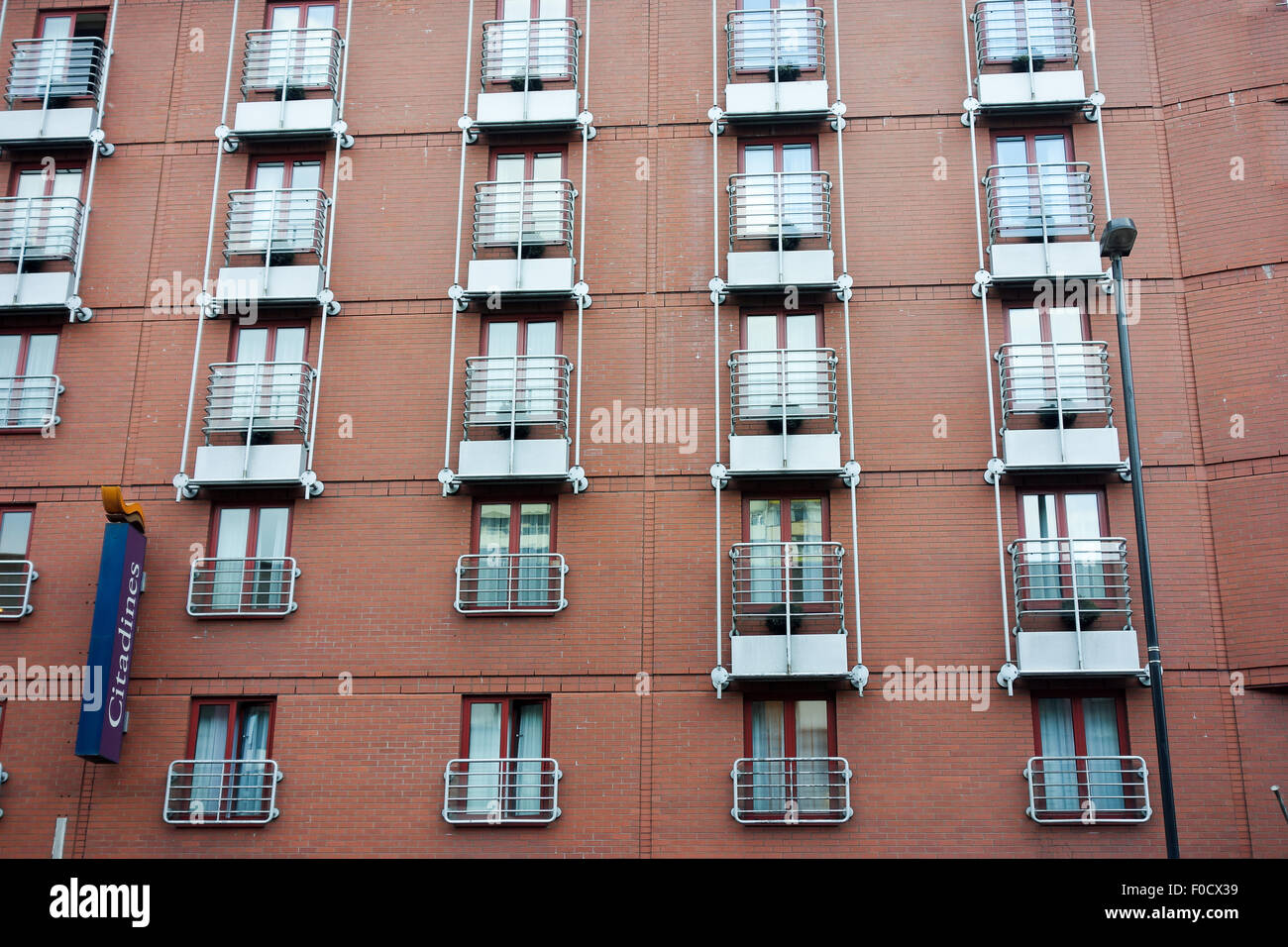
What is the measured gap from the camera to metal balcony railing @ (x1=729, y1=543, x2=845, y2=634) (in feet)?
61.1

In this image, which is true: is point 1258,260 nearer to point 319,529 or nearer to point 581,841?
point 581,841

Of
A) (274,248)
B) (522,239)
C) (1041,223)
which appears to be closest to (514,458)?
(522,239)

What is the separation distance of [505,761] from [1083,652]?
8056 millimetres

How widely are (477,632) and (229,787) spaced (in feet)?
13.2

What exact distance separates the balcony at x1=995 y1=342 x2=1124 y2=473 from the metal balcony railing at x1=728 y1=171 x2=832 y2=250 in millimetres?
3466

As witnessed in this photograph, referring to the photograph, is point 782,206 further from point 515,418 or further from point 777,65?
point 515,418

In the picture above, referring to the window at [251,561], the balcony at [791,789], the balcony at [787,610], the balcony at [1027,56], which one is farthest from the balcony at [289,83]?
the balcony at [791,789]

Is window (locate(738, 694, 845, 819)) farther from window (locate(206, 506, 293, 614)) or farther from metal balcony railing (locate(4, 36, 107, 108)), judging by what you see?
metal balcony railing (locate(4, 36, 107, 108))

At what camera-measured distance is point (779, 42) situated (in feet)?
68.8

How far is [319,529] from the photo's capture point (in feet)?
64.1

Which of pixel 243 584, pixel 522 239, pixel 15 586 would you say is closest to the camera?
pixel 243 584

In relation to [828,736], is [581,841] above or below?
below

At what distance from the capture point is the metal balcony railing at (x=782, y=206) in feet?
66.0
